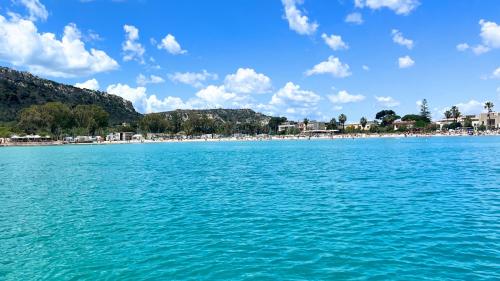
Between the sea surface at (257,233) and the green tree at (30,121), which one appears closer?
the sea surface at (257,233)

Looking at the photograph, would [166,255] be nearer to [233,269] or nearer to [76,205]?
[233,269]

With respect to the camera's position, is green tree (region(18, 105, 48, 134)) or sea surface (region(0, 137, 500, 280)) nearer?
sea surface (region(0, 137, 500, 280))

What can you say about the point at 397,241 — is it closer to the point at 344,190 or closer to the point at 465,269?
the point at 465,269

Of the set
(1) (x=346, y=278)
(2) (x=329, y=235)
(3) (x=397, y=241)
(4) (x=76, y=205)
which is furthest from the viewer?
(4) (x=76, y=205)

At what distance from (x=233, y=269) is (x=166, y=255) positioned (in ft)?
9.67

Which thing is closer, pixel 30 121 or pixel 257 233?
pixel 257 233

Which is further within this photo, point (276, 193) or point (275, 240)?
point (276, 193)

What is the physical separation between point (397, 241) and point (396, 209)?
21.6ft

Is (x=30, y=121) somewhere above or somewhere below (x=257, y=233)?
above

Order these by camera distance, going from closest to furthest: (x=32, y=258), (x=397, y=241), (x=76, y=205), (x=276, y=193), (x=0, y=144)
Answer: (x=32, y=258) → (x=397, y=241) → (x=76, y=205) → (x=276, y=193) → (x=0, y=144)

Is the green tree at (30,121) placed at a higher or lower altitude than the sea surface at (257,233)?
higher

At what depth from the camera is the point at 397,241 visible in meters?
15.7

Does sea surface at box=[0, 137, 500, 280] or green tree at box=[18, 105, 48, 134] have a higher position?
green tree at box=[18, 105, 48, 134]

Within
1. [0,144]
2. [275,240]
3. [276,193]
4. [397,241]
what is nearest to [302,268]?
[275,240]
